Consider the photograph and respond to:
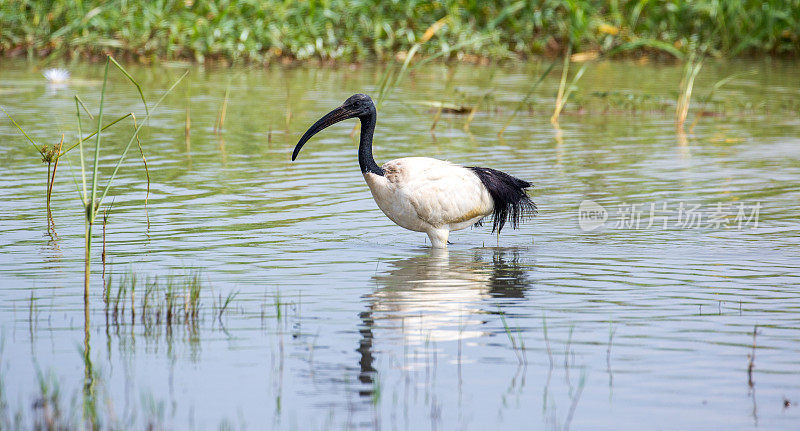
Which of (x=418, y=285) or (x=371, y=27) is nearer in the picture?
(x=418, y=285)

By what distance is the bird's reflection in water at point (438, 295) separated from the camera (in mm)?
6336

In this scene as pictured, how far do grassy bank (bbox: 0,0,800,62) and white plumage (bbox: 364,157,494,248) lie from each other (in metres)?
14.9

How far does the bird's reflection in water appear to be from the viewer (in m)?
6.34

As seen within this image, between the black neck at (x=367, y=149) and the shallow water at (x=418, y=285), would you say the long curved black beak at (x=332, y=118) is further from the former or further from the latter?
the shallow water at (x=418, y=285)

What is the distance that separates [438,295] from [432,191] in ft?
4.47

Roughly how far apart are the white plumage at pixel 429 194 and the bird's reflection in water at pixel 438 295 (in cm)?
26

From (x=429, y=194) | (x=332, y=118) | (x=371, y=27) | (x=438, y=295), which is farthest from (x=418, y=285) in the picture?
(x=371, y=27)

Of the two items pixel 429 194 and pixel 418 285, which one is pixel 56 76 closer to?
pixel 429 194

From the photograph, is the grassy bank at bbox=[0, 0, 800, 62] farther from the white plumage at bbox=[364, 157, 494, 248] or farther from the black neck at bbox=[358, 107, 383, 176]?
the white plumage at bbox=[364, 157, 494, 248]

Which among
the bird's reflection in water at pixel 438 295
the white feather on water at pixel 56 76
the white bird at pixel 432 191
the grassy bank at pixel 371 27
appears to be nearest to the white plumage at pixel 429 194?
the white bird at pixel 432 191

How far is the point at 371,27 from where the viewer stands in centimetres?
2459

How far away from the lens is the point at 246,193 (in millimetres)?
10961

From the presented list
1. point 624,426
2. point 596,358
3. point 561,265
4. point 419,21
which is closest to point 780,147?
point 561,265

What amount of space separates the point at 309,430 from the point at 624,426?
132 cm
